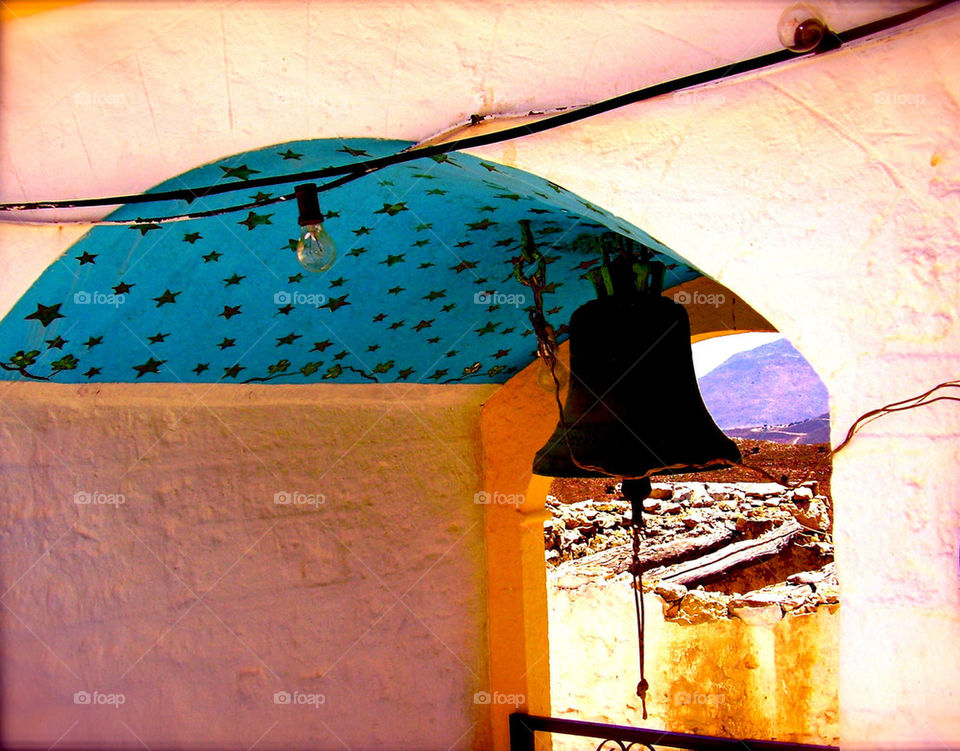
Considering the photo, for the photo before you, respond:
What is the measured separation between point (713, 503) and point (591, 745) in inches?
88.7

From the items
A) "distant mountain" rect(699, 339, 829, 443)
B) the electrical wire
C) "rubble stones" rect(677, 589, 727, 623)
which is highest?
"distant mountain" rect(699, 339, 829, 443)

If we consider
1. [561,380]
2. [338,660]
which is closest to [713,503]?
[338,660]

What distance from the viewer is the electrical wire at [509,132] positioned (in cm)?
128

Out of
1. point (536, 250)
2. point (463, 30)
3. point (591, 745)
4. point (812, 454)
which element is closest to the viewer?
point (463, 30)

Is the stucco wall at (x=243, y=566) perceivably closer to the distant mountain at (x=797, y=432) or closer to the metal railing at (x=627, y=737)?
the metal railing at (x=627, y=737)

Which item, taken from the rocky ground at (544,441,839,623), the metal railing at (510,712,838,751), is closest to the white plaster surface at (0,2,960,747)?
the metal railing at (510,712,838,751)

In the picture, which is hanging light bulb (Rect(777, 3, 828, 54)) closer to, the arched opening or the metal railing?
the metal railing

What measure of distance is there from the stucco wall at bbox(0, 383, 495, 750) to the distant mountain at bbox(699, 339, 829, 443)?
91.9 inches

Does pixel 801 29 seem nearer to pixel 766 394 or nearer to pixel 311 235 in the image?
pixel 311 235

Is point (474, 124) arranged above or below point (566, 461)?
above

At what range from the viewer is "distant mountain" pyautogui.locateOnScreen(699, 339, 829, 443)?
207 inches

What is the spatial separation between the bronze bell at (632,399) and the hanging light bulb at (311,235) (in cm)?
57

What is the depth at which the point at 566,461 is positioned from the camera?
1821mm

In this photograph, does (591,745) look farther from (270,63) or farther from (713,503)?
(270,63)
